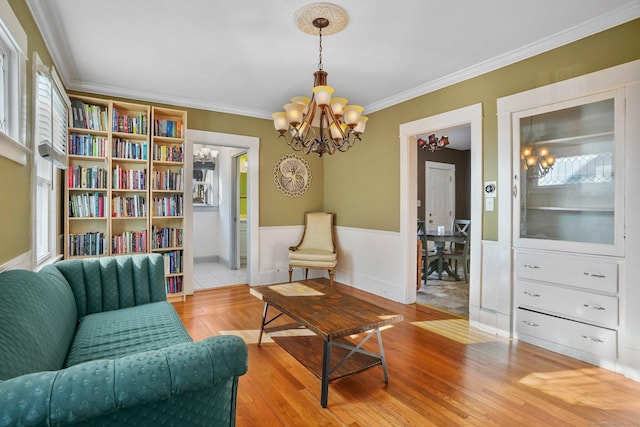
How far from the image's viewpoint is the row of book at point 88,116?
3.54 m

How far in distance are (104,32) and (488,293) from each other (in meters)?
3.95

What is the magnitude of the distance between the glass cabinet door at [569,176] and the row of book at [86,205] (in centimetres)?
416

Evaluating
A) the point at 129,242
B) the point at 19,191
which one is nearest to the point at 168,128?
the point at 129,242

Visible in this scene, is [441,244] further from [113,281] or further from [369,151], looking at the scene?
[113,281]

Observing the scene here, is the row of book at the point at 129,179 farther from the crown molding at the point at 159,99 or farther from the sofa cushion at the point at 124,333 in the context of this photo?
the sofa cushion at the point at 124,333

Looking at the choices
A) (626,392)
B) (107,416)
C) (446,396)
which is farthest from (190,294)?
(626,392)

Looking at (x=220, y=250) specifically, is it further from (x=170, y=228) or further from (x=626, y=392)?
(x=626, y=392)

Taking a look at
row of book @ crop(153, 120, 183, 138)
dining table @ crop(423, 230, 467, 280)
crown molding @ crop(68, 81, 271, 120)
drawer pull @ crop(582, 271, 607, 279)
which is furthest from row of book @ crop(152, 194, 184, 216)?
drawer pull @ crop(582, 271, 607, 279)

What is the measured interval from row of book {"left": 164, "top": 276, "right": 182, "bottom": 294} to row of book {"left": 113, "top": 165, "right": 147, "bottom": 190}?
1.12 meters

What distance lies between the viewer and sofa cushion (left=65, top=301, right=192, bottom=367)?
1714mm

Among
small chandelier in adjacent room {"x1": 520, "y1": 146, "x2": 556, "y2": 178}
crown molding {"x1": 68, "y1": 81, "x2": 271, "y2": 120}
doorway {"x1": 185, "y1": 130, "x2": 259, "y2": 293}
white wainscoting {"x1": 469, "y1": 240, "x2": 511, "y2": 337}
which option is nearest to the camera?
small chandelier in adjacent room {"x1": 520, "y1": 146, "x2": 556, "y2": 178}

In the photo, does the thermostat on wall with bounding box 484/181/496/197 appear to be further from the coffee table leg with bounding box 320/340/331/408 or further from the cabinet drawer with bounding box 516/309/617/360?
the coffee table leg with bounding box 320/340/331/408

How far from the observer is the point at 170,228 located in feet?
13.4

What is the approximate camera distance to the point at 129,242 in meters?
3.86
